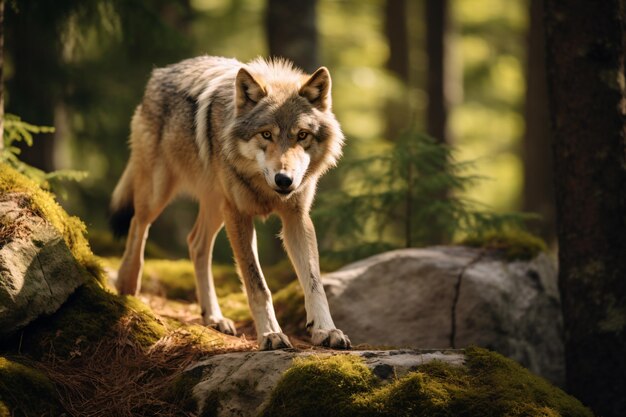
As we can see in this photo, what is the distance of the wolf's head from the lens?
4941 millimetres

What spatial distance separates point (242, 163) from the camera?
525 centimetres

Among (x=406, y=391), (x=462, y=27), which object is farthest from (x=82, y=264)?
(x=462, y=27)

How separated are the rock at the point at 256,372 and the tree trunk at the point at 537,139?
823 cm

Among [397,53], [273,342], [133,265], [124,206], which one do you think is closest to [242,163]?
[273,342]

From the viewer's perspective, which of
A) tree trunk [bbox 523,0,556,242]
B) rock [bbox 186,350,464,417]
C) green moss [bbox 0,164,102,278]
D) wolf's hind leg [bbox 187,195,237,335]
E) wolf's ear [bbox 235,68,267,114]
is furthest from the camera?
tree trunk [bbox 523,0,556,242]

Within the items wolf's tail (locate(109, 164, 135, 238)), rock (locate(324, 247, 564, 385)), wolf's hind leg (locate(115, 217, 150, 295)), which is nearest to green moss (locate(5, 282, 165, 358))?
wolf's hind leg (locate(115, 217, 150, 295))

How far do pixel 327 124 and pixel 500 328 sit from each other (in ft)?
8.27

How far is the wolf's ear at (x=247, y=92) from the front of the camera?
5227mm

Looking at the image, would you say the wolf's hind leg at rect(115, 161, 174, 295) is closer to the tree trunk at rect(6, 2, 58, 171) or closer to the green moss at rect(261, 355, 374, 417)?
the green moss at rect(261, 355, 374, 417)

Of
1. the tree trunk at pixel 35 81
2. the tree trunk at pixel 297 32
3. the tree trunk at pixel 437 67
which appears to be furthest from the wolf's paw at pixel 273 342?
the tree trunk at pixel 437 67

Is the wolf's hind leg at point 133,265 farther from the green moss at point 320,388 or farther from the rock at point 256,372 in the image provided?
the green moss at point 320,388

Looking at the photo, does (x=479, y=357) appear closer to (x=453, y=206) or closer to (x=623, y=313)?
(x=623, y=313)

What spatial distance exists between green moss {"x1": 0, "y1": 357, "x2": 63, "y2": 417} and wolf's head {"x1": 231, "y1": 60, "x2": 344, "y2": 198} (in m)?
1.85

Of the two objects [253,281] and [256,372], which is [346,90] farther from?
[256,372]
